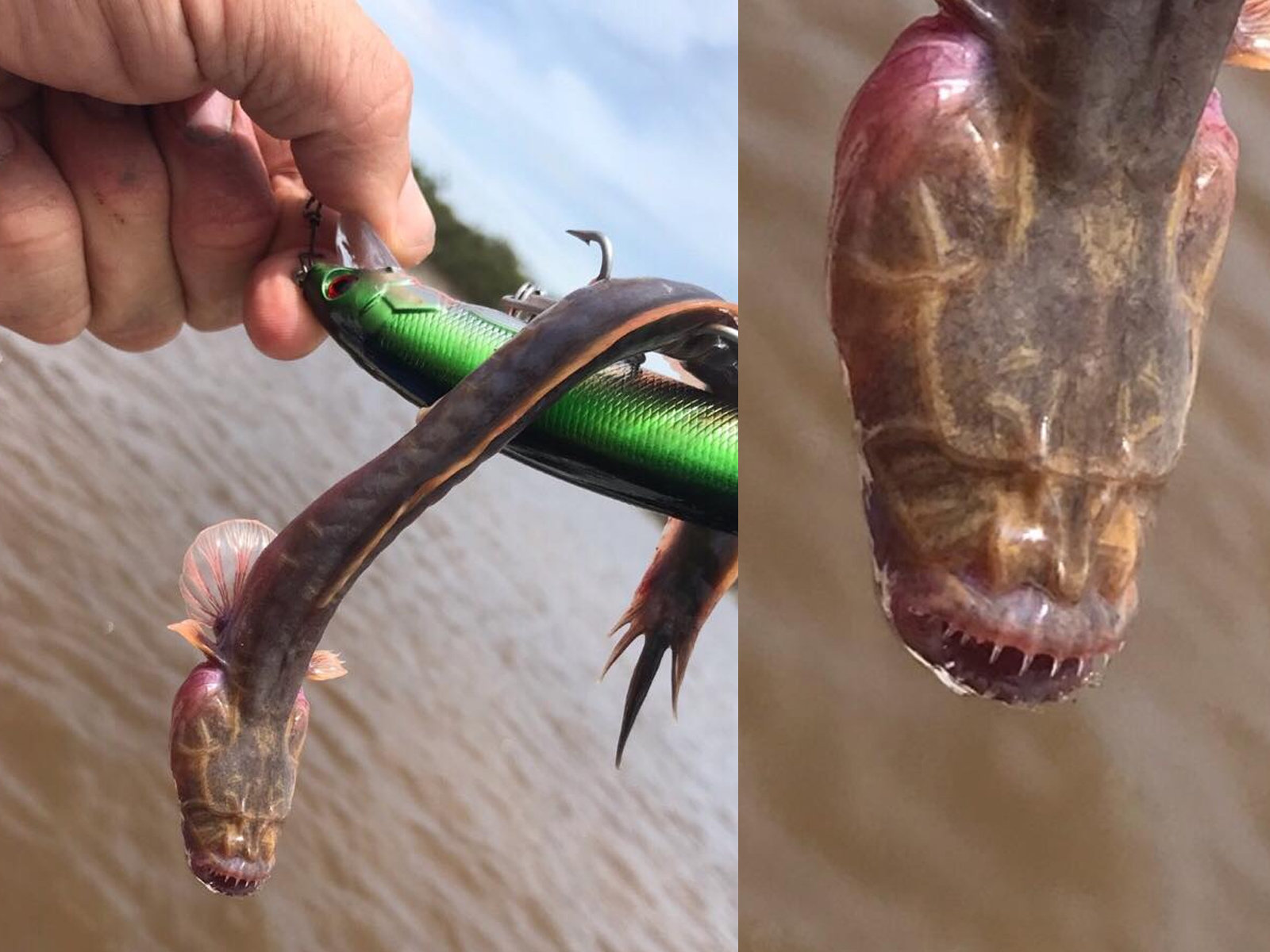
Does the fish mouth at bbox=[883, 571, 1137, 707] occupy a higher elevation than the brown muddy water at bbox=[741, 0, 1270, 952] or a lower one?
higher

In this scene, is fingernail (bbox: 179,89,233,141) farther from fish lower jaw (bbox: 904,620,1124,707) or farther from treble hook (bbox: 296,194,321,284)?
fish lower jaw (bbox: 904,620,1124,707)

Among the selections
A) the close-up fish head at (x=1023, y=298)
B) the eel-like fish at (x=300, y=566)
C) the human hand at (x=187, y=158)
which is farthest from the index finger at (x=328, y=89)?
the close-up fish head at (x=1023, y=298)

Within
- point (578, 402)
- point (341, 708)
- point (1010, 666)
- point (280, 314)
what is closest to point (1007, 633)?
point (1010, 666)

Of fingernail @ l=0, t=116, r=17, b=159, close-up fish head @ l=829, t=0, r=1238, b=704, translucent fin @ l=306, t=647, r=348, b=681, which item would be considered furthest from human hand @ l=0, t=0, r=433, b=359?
close-up fish head @ l=829, t=0, r=1238, b=704

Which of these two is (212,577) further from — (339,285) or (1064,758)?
(1064,758)

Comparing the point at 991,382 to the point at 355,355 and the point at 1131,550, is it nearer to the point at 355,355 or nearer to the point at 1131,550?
the point at 1131,550

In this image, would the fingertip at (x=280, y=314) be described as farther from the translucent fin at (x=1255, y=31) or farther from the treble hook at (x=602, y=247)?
the translucent fin at (x=1255, y=31)

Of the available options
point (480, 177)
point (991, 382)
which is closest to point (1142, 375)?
point (991, 382)

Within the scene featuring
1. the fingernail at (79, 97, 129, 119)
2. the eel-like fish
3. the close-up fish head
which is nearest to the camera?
the close-up fish head
